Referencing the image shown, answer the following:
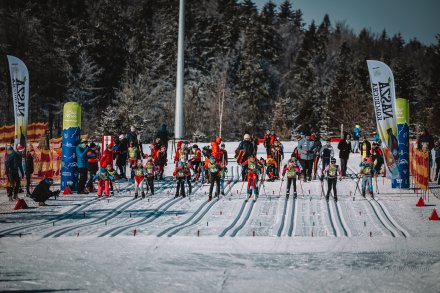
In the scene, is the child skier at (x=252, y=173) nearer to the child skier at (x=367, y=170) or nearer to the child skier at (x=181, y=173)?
the child skier at (x=181, y=173)

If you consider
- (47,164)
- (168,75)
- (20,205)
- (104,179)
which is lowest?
(20,205)

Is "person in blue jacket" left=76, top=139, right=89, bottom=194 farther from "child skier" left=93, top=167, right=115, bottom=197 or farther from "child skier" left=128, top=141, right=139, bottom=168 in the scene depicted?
"child skier" left=128, top=141, right=139, bottom=168

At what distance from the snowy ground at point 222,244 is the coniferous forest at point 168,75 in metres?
31.9

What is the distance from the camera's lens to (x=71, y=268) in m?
11.3

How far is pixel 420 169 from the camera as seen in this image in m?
22.0

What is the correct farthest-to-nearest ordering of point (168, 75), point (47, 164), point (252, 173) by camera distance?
point (168, 75) → point (47, 164) → point (252, 173)

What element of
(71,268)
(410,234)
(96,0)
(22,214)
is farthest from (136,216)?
(96,0)

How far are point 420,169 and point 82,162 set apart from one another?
1305cm

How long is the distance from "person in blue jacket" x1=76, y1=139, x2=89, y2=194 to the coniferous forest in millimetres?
28187

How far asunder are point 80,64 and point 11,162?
46.4 meters

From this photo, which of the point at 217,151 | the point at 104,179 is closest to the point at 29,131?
the point at 104,179

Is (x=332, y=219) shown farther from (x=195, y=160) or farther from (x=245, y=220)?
(x=195, y=160)

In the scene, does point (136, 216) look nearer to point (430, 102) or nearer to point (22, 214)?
point (22, 214)

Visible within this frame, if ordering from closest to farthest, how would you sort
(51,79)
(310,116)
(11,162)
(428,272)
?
(428,272) < (11,162) < (51,79) < (310,116)
